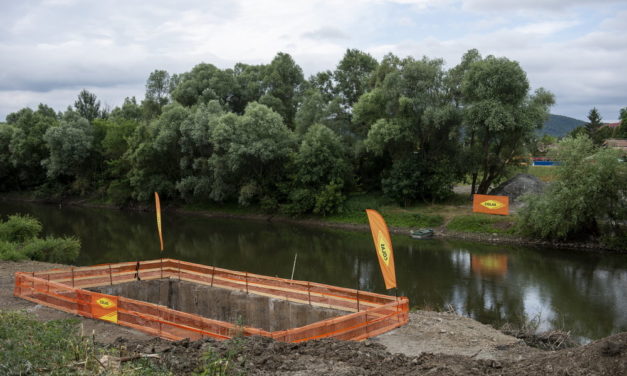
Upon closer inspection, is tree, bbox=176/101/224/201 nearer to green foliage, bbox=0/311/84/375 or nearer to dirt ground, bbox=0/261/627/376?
dirt ground, bbox=0/261/627/376

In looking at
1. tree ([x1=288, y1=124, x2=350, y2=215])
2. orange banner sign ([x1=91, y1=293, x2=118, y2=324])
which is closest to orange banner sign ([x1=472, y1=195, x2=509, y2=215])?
tree ([x1=288, y1=124, x2=350, y2=215])

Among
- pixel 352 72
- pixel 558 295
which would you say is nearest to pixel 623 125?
pixel 352 72

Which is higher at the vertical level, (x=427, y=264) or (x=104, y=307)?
(x=104, y=307)

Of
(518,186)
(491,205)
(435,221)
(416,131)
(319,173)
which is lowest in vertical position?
(435,221)

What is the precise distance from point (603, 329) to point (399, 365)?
44.5 ft

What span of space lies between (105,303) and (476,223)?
3354cm

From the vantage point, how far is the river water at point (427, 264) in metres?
24.6

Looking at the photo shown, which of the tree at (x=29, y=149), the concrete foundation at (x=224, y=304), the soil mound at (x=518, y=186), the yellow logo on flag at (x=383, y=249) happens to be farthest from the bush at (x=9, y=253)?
the tree at (x=29, y=149)

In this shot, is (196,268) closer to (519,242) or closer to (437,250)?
(437,250)

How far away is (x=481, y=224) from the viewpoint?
146ft

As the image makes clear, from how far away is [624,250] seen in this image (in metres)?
36.9

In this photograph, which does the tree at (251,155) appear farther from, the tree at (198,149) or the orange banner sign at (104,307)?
the orange banner sign at (104,307)

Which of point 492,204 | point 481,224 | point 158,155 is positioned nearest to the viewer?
point 481,224

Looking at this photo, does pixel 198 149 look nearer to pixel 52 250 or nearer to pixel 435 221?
pixel 435 221
